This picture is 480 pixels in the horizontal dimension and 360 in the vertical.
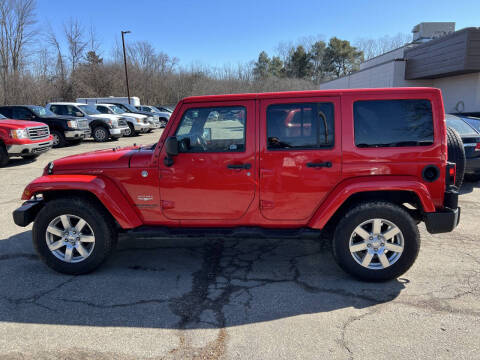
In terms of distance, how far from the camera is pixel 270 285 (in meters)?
3.50

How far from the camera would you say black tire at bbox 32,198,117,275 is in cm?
363

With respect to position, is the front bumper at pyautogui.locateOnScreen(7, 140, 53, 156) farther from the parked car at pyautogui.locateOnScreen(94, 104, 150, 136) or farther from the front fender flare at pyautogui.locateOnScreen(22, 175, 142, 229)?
the parked car at pyautogui.locateOnScreen(94, 104, 150, 136)

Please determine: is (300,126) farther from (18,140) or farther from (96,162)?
(18,140)

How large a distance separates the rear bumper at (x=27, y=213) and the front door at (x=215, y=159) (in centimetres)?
145

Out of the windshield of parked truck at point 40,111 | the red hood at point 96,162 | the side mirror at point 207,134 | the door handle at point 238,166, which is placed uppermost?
the windshield of parked truck at point 40,111

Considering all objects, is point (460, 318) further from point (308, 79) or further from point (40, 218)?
point (308, 79)

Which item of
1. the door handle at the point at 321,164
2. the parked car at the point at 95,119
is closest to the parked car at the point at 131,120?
the parked car at the point at 95,119

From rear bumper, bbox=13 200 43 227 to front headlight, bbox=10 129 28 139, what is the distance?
7.75m

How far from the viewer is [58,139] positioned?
1476 cm

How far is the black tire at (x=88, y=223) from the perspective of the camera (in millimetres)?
3627

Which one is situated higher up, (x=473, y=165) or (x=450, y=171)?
(x=450, y=171)

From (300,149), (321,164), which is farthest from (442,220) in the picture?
(300,149)

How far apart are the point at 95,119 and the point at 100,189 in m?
14.8

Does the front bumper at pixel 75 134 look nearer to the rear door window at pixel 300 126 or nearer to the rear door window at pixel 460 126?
the rear door window at pixel 300 126
